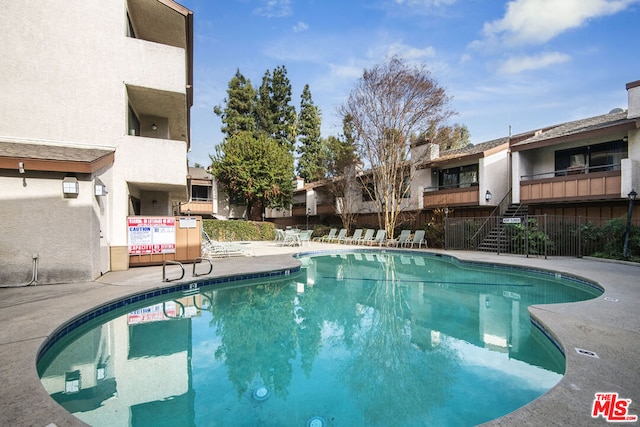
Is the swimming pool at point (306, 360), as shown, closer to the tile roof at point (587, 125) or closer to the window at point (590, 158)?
the tile roof at point (587, 125)

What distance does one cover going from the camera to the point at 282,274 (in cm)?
1041

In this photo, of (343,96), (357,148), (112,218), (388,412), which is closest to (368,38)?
(343,96)

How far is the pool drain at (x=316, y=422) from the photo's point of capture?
311cm

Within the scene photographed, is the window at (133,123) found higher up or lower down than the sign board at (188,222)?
higher up

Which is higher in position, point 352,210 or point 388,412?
point 352,210

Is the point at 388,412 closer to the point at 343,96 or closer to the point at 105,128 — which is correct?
the point at 105,128

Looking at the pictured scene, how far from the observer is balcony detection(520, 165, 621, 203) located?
1373 cm

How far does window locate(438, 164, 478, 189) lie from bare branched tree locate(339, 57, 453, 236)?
2.31m

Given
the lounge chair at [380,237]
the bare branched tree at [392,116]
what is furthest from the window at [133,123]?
the lounge chair at [380,237]

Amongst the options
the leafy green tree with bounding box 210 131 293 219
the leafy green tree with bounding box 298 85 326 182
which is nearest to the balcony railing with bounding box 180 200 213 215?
the leafy green tree with bounding box 210 131 293 219

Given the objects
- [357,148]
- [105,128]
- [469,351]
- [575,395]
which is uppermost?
[357,148]

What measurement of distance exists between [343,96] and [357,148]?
3.60 m

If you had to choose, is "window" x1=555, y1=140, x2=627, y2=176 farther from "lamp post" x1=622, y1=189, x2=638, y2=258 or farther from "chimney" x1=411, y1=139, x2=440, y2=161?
"chimney" x1=411, y1=139, x2=440, y2=161

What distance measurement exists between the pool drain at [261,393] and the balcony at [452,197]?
1766 cm
